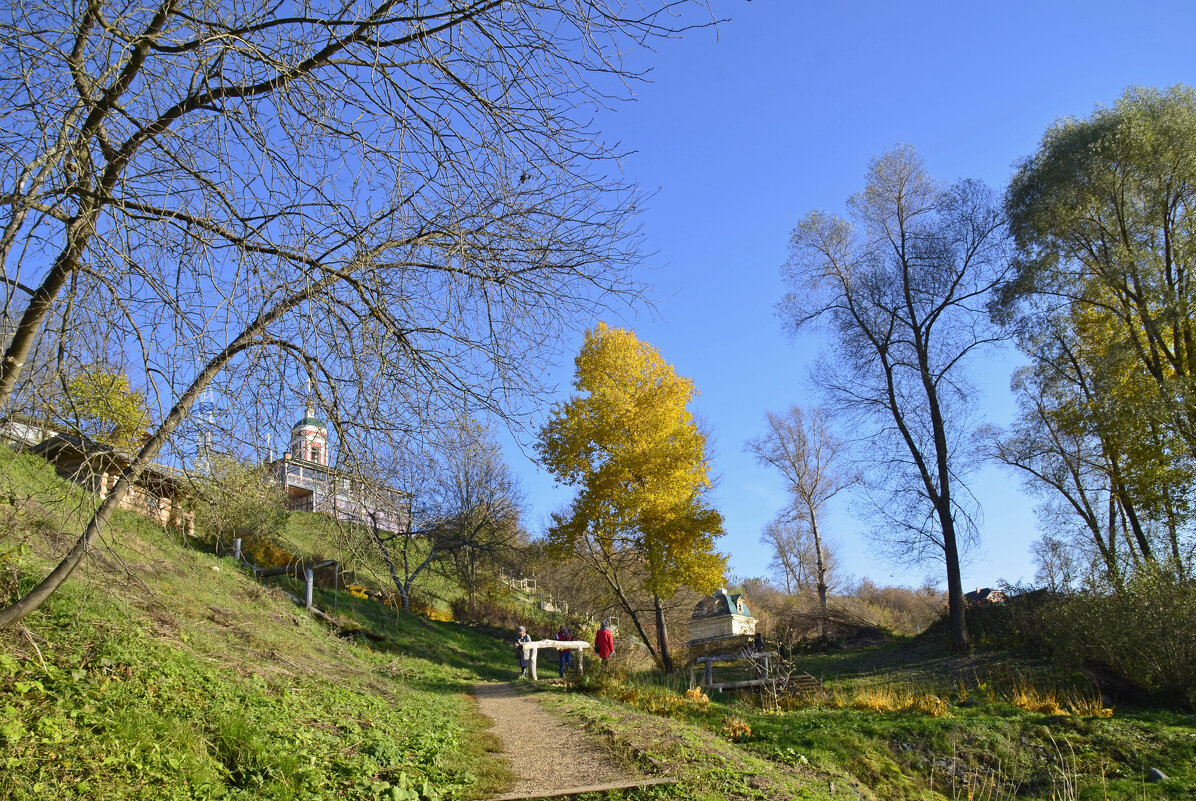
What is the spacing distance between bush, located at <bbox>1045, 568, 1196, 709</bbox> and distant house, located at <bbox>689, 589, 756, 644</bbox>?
47.7 ft

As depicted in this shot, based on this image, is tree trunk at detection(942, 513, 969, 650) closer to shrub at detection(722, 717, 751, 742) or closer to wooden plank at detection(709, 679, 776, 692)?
wooden plank at detection(709, 679, 776, 692)

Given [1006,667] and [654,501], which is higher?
[654,501]

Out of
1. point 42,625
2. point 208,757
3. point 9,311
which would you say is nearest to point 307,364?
point 9,311

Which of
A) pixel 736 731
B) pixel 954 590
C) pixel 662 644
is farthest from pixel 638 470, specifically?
pixel 736 731

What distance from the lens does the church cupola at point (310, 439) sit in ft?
14.3

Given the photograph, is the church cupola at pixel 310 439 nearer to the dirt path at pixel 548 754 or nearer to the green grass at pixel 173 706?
the green grass at pixel 173 706

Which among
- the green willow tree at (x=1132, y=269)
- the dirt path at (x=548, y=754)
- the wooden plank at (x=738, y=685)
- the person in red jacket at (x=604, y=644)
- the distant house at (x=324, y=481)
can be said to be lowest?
the wooden plank at (x=738, y=685)

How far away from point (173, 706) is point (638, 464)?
14.5 metres

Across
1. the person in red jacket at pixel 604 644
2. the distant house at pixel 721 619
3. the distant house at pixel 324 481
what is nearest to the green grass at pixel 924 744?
the person in red jacket at pixel 604 644

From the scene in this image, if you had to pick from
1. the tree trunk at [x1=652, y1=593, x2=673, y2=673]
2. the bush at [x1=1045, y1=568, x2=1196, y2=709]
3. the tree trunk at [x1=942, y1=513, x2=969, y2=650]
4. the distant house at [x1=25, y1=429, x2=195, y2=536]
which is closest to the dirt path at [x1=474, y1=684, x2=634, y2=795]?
the distant house at [x1=25, y1=429, x2=195, y2=536]

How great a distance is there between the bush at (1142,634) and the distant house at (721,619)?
1455cm

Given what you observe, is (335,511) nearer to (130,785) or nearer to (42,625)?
(130,785)

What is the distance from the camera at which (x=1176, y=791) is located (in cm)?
673

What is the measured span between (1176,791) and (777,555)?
35949 millimetres
